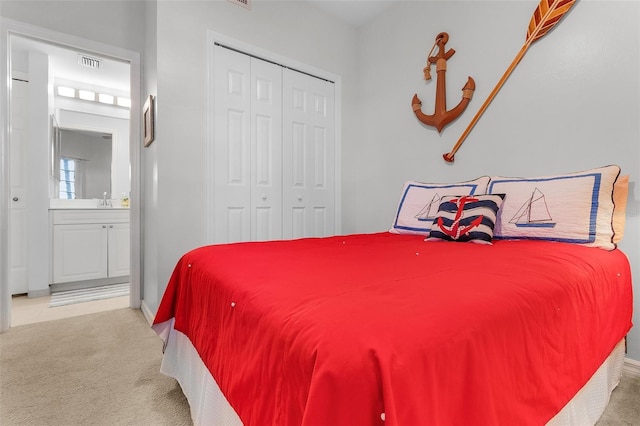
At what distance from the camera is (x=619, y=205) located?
59.4 inches

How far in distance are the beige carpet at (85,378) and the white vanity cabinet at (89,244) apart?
114 centimetres

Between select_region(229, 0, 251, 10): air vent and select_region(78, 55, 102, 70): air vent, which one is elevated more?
select_region(229, 0, 251, 10): air vent

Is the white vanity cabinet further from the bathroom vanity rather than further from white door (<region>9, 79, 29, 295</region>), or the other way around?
white door (<region>9, 79, 29, 295</region>)

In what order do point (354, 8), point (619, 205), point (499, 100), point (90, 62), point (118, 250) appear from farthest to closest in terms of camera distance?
point (118, 250) → point (90, 62) → point (354, 8) → point (499, 100) → point (619, 205)

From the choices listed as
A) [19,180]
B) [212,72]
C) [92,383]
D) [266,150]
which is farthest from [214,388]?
[19,180]

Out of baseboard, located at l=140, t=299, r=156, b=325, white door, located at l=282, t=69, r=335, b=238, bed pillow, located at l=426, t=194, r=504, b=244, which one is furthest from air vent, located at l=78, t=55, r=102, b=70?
bed pillow, located at l=426, t=194, r=504, b=244

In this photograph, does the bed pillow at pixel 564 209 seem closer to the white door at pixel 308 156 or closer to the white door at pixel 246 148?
the white door at pixel 308 156

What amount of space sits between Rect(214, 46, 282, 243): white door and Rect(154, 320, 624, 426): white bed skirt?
1.13 metres

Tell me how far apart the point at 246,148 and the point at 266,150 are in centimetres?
19

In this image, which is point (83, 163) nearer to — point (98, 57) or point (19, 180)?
point (19, 180)

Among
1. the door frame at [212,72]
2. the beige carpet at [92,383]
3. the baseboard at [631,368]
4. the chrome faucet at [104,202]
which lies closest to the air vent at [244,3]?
the door frame at [212,72]

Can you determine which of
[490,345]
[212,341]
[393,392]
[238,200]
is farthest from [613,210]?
[238,200]

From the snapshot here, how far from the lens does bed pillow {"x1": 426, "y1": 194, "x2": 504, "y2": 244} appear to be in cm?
163

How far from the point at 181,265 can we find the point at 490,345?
128 centimetres
